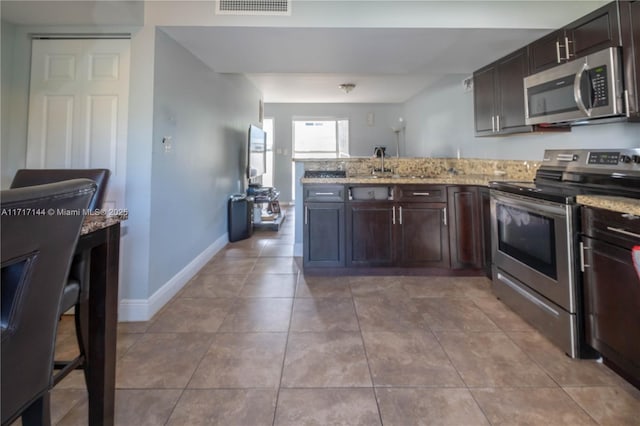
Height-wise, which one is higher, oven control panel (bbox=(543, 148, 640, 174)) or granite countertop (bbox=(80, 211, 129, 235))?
oven control panel (bbox=(543, 148, 640, 174))

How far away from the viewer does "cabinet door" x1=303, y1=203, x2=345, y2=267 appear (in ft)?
9.19

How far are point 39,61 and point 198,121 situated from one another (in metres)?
1.13

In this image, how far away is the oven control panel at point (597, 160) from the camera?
1644 mm

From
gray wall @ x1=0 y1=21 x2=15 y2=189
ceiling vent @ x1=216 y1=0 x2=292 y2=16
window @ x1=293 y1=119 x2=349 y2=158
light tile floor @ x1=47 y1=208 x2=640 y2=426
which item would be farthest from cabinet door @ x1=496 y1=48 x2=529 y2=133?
window @ x1=293 y1=119 x2=349 y2=158

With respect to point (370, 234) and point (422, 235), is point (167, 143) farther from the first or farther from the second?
point (422, 235)

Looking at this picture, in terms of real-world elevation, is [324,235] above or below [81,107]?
below

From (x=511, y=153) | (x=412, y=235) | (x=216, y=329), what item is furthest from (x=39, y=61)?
(x=511, y=153)

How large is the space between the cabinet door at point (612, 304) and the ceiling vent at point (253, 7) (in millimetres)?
2350

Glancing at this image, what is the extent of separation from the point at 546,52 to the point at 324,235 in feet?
7.27

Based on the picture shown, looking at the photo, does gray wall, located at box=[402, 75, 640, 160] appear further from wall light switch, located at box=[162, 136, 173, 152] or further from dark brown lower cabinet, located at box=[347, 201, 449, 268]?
wall light switch, located at box=[162, 136, 173, 152]

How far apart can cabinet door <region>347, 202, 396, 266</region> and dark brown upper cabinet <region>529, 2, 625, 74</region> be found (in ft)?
5.12

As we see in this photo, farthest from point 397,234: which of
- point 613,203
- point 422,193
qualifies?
point 613,203

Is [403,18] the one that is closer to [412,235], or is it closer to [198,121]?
[412,235]

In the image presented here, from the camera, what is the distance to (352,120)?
682cm
